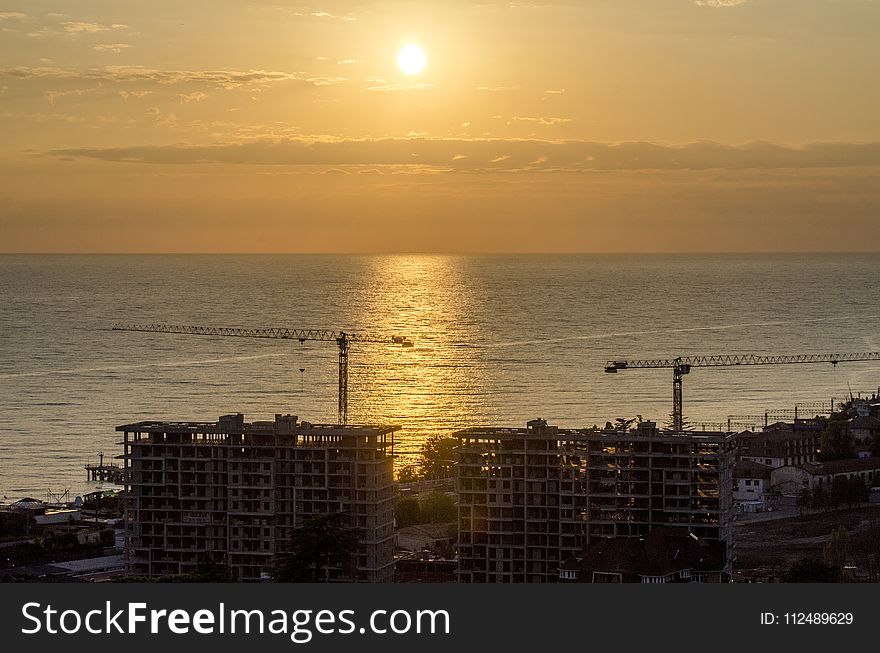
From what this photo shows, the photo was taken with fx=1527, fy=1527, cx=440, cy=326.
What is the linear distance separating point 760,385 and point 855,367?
17359 mm

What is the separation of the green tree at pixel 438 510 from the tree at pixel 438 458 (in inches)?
366

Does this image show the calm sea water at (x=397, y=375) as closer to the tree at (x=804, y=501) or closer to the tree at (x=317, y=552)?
the tree at (x=804, y=501)

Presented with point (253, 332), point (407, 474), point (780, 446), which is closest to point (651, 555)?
point (407, 474)

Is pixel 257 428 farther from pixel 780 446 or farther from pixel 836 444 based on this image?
pixel 836 444

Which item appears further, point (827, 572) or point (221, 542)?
point (221, 542)

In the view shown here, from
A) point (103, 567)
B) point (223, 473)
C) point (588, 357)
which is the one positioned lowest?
point (103, 567)

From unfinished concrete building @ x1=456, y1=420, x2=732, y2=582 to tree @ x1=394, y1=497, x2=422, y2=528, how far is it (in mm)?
14490

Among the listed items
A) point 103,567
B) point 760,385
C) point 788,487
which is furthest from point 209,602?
point 760,385

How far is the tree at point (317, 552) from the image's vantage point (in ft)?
158

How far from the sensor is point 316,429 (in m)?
53.3

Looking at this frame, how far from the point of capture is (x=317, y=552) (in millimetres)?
48781

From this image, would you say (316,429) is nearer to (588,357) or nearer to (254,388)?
(254,388)

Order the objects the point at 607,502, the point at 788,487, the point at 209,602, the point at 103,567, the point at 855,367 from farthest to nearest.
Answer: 1. the point at 855,367
2. the point at 788,487
3. the point at 103,567
4. the point at 607,502
5. the point at 209,602

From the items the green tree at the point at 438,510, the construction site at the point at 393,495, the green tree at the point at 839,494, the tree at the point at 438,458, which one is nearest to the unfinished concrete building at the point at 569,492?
the construction site at the point at 393,495
